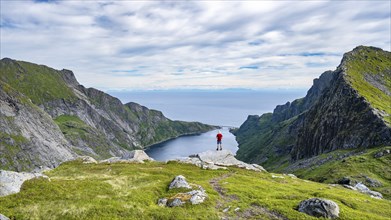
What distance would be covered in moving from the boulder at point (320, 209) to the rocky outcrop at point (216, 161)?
123 feet

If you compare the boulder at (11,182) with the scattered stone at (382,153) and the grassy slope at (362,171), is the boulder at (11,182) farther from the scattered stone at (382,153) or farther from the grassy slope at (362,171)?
the scattered stone at (382,153)

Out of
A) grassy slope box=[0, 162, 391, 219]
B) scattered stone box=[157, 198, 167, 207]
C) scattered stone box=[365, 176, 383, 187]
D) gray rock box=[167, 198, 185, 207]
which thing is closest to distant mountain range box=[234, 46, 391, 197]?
scattered stone box=[365, 176, 383, 187]

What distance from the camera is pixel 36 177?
44.0 m

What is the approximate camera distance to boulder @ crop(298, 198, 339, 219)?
118 feet

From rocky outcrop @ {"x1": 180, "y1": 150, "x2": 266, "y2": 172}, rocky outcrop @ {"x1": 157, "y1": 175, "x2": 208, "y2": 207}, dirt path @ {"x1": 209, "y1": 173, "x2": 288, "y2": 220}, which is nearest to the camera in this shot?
dirt path @ {"x1": 209, "y1": 173, "x2": 288, "y2": 220}

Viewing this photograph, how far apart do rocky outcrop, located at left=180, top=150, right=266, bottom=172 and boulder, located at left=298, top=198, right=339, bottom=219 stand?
1477 inches

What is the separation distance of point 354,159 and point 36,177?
104m


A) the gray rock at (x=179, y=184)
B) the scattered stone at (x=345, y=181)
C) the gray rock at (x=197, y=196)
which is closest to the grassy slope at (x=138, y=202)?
the gray rock at (x=197, y=196)

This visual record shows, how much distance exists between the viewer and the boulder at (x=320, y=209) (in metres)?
36.0

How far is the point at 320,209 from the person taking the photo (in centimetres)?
3644

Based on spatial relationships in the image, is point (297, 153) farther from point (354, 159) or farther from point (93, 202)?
point (93, 202)

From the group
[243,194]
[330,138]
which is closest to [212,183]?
[243,194]

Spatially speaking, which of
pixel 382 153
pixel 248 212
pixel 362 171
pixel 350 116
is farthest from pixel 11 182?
pixel 350 116

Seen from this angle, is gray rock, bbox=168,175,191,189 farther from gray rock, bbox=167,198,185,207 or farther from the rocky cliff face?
the rocky cliff face
